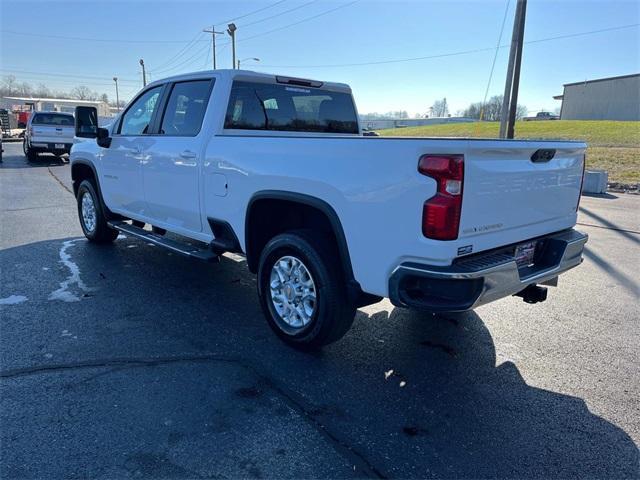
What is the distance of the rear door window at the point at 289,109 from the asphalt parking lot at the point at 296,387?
5.73ft

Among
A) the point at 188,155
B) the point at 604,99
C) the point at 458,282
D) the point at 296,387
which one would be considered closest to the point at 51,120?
the point at 188,155

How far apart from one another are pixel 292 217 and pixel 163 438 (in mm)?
1934

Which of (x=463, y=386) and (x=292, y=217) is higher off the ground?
(x=292, y=217)

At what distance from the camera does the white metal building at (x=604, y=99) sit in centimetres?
6381

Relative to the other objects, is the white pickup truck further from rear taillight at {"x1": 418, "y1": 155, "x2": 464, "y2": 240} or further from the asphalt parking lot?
the asphalt parking lot

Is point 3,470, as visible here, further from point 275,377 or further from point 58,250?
point 58,250

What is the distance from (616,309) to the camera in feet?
15.3

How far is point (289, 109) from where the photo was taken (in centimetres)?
486

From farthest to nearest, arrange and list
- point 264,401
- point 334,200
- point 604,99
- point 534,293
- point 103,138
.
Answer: point 604,99
point 103,138
point 534,293
point 334,200
point 264,401

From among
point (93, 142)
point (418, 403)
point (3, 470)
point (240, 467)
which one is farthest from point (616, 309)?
point (93, 142)

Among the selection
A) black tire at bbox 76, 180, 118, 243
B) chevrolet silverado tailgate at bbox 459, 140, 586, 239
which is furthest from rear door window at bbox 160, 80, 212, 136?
chevrolet silverado tailgate at bbox 459, 140, 586, 239

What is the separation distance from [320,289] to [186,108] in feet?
8.33

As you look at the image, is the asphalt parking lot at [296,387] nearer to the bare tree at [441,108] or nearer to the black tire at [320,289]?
the black tire at [320,289]

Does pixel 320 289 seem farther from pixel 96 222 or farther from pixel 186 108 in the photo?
pixel 96 222
